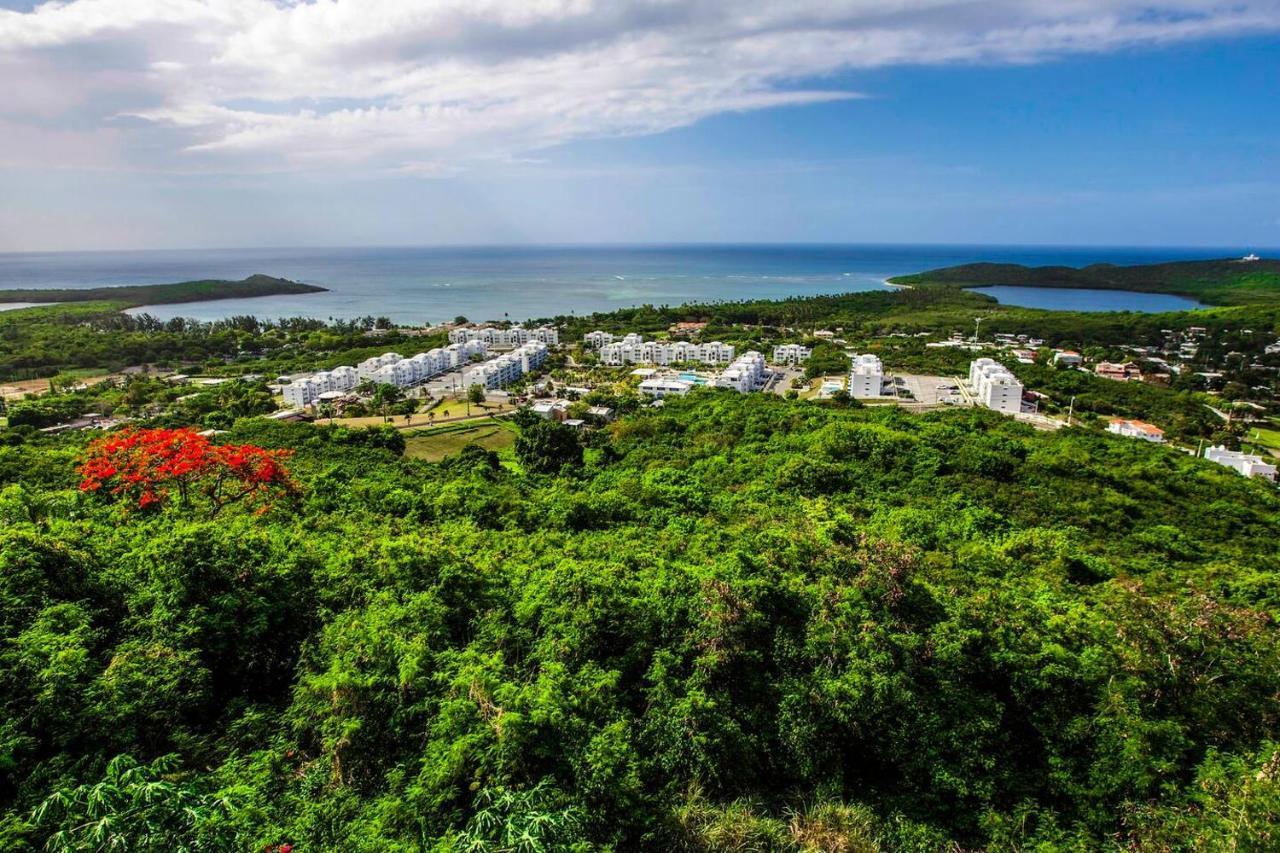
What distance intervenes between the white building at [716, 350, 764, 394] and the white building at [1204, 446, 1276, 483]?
805 inches

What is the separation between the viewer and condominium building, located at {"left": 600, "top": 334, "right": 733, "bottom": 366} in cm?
4944

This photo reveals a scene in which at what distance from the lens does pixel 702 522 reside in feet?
42.8

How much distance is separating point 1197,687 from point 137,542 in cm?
1240

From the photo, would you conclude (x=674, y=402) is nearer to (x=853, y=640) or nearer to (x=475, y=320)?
(x=853, y=640)

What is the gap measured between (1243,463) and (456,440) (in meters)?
30.1

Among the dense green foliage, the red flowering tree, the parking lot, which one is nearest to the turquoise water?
the parking lot

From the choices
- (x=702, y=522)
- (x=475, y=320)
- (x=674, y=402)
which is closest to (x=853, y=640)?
(x=702, y=522)

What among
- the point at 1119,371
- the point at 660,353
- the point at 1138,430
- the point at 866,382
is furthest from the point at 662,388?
the point at 1119,371

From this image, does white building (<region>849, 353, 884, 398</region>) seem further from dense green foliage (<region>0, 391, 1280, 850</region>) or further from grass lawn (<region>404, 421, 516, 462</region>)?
dense green foliage (<region>0, 391, 1280, 850</region>)

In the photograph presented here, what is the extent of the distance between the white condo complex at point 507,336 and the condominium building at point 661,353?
865 centimetres

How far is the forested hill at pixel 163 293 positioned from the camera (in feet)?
272

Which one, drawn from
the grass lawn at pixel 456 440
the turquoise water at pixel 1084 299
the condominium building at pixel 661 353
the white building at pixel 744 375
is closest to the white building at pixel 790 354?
the condominium building at pixel 661 353

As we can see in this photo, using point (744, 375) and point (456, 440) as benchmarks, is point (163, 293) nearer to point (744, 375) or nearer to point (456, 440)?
point (456, 440)

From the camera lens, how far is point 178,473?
1159 centimetres
